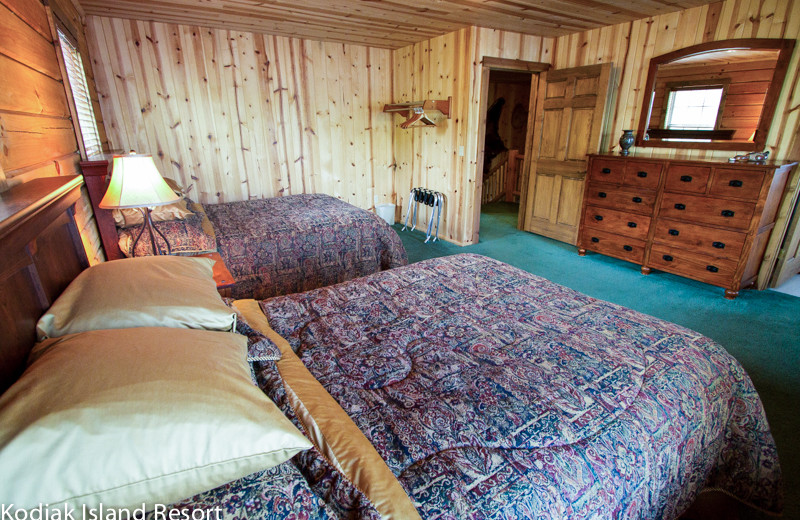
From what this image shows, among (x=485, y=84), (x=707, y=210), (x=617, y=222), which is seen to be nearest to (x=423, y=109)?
(x=485, y=84)

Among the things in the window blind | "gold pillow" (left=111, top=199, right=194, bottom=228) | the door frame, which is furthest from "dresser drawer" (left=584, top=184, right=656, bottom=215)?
the window blind

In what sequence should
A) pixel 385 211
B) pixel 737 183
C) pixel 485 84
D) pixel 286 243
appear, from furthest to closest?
pixel 385 211, pixel 485 84, pixel 737 183, pixel 286 243

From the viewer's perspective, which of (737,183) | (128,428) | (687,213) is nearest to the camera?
(128,428)

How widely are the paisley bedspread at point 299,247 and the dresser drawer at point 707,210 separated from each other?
257 cm

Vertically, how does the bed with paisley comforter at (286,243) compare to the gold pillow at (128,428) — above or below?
below

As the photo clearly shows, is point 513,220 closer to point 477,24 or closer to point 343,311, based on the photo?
point 477,24

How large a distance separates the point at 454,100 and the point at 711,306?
10.9 feet

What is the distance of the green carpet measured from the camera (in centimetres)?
201

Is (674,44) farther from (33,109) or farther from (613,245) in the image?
(33,109)

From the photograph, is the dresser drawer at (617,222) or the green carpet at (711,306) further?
the dresser drawer at (617,222)

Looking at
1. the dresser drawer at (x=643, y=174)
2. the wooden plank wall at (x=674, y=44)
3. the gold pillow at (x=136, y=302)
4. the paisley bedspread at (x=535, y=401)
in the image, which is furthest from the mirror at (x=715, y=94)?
the gold pillow at (x=136, y=302)

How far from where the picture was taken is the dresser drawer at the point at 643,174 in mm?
3590

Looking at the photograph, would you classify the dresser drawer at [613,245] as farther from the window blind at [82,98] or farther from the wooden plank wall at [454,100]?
the window blind at [82,98]

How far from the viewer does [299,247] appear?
9.92 ft
